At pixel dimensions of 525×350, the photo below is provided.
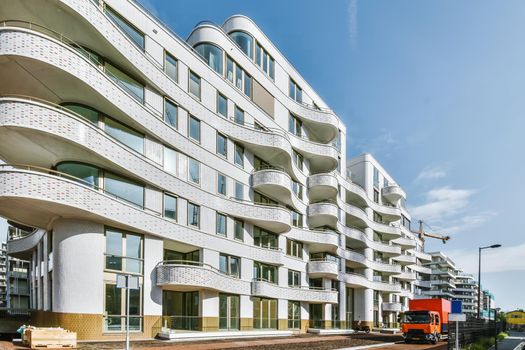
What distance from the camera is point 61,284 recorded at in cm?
2064

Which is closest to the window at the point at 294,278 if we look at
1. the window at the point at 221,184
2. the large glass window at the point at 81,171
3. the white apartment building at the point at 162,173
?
the white apartment building at the point at 162,173


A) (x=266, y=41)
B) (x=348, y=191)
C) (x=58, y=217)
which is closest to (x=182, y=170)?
(x=58, y=217)

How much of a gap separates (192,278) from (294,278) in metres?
15.5

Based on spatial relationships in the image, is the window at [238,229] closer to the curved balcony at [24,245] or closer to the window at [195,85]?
the window at [195,85]

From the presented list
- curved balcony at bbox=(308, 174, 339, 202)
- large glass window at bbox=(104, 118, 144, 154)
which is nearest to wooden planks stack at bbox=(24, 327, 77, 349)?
large glass window at bbox=(104, 118, 144, 154)

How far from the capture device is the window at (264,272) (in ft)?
112

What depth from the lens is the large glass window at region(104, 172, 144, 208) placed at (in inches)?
903

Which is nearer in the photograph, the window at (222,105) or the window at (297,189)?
the window at (222,105)

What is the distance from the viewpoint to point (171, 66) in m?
28.0

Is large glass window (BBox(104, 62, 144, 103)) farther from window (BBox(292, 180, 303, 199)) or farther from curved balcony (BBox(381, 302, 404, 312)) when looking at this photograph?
curved balcony (BBox(381, 302, 404, 312))

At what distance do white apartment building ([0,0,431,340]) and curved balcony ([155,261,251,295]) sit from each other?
119 millimetres

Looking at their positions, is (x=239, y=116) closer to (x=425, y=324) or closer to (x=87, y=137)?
(x=87, y=137)

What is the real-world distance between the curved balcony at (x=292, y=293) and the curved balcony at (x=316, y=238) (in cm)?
431

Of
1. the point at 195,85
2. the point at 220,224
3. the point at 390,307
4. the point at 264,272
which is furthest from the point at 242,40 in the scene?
the point at 390,307
